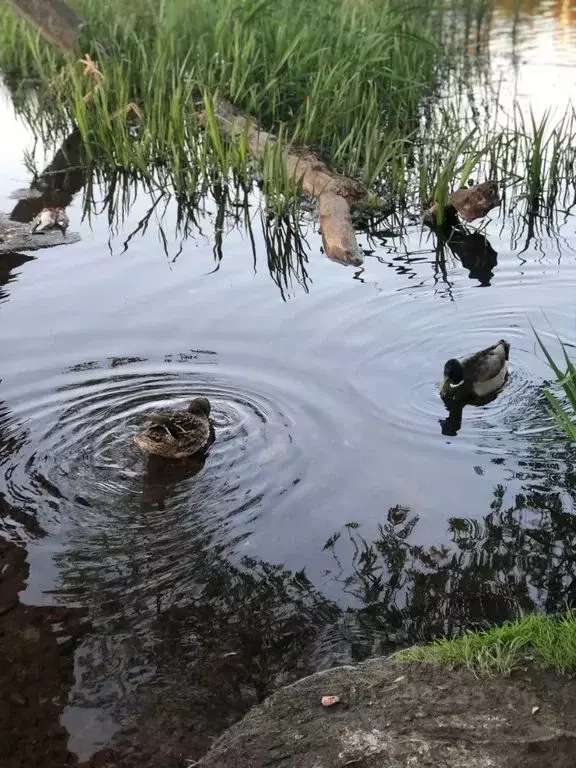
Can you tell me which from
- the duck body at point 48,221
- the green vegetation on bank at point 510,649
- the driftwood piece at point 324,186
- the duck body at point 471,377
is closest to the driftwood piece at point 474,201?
the driftwood piece at point 324,186

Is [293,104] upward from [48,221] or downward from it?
upward

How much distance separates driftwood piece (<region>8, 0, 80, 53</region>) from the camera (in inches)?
492

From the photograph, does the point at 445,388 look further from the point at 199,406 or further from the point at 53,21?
the point at 53,21

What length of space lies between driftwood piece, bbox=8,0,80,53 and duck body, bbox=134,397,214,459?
9103 millimetres

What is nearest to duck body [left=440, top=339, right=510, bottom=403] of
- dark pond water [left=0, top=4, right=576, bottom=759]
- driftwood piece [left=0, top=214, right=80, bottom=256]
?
dark pond water [left=0, top=4, right=576, bottom=759]

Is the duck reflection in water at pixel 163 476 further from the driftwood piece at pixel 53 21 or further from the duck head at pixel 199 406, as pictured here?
the driftwood piece at pixel 53 21

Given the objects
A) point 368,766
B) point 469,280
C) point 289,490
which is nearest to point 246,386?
point 289,490

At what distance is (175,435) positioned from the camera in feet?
15.8

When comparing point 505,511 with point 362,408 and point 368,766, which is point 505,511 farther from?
point 368,766

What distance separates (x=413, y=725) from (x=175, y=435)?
7.42 feet

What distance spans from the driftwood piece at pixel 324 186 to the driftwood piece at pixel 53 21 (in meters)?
3.02

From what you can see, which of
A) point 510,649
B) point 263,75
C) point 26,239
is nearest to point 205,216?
point 26,239

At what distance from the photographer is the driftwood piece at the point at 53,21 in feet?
41.0

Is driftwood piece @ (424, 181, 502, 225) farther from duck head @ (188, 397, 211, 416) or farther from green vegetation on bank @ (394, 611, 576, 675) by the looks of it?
green vegetation on bank @ (394, 611, 576, 675)
